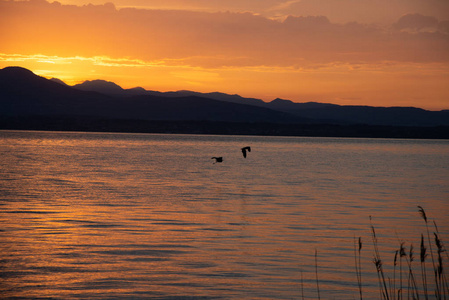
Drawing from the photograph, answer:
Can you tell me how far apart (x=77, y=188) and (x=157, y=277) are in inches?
805

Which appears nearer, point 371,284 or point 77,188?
point 371,284

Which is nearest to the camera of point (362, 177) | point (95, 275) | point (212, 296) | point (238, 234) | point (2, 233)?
point (212, 296)

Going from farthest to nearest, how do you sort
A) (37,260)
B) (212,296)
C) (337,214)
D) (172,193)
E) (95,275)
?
(172,193) → (337,214) → (37,260) → (95,275) → (212,296)

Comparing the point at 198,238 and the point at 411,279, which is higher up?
the point at 198,238

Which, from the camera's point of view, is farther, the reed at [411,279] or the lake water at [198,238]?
the lake water at [198,238]

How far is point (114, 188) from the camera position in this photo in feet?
111

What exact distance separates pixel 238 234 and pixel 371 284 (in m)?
6.50

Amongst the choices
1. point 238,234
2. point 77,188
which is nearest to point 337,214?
point 238,234

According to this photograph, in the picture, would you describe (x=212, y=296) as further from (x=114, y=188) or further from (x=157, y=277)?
(x=114, y=188)

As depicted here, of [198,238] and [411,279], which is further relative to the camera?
[198,238]

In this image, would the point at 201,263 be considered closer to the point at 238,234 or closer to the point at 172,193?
the point at 238,234

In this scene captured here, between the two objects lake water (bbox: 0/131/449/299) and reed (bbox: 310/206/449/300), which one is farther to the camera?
lake water (bbox: 0/131/449/299)

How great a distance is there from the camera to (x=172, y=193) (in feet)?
105

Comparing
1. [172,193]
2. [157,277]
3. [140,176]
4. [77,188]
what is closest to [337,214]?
[172,193]
